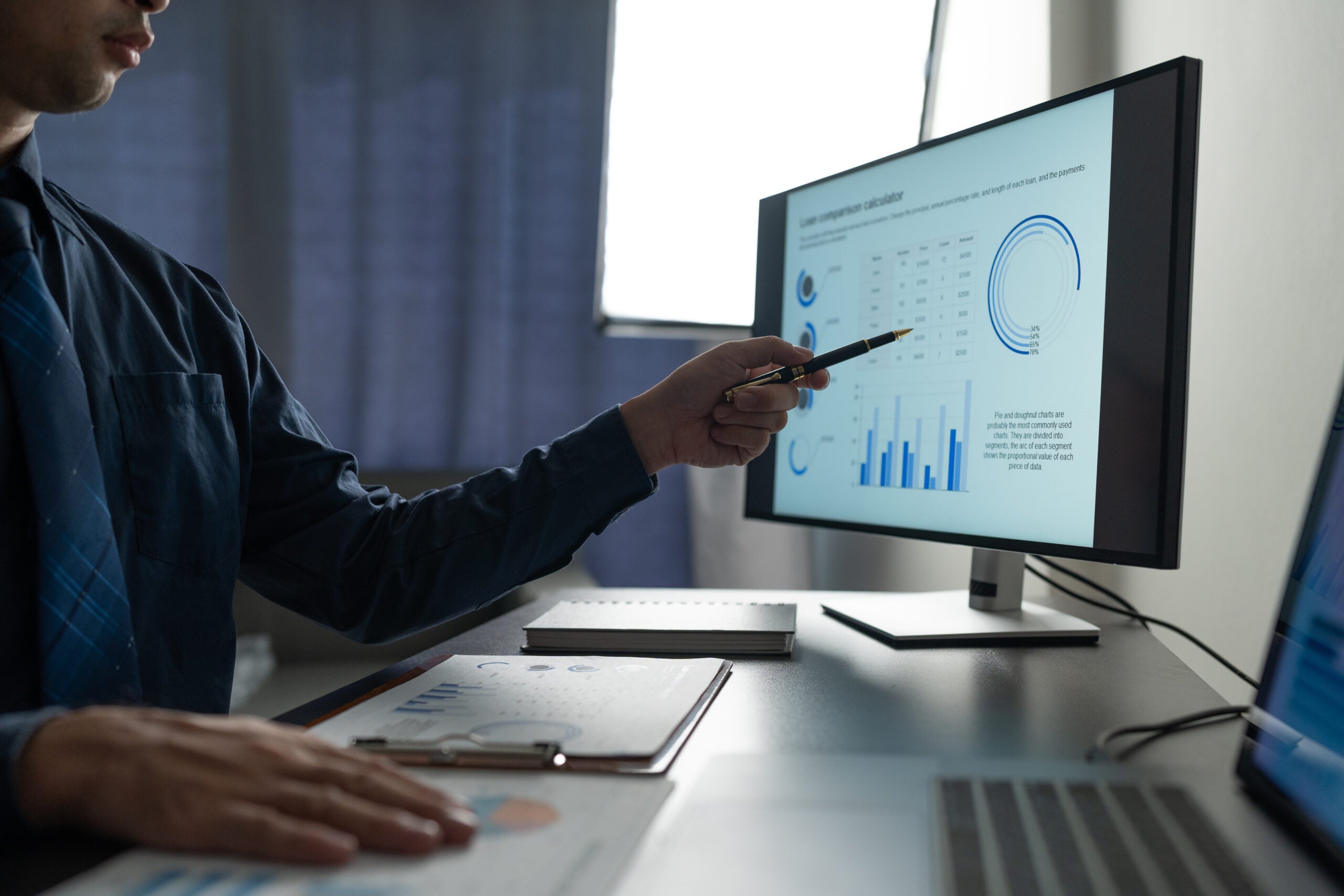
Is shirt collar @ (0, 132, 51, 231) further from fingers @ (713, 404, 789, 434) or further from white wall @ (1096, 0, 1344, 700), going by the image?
A: white wall @ (1096, 0, 1344, 700)

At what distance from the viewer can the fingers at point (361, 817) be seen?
333 millimetres

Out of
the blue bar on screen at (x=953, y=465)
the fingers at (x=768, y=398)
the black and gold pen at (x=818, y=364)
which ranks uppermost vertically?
the black and gold pen at (x=818, y=364)

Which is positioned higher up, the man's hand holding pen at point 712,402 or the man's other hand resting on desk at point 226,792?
the man's hand holding pen at point 712,402

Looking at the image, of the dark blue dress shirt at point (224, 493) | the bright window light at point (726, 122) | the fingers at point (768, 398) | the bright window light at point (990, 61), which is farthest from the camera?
the bright window light at point (726, 122)

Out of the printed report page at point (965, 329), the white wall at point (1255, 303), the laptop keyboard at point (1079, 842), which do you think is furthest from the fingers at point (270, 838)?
the white wall at point (1255, 303)

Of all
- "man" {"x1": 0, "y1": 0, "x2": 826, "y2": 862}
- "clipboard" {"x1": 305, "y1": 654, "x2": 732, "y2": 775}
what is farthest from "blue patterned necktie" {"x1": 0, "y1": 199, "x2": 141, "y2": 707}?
"clipboard" {"x1": 305, "y1": 654, "x2": 732, "y2": 775}

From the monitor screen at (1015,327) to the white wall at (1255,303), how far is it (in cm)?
22

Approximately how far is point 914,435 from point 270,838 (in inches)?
25.6

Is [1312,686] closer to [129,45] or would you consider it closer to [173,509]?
[173,509]

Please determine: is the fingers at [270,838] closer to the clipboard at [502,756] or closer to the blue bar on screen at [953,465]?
the clipboard at [502,756]

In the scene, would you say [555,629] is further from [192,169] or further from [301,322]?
[192,169]

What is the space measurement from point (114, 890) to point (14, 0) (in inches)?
26.9

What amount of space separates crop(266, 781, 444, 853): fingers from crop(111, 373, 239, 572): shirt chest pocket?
430 mm

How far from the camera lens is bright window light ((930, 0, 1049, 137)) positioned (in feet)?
4.27
